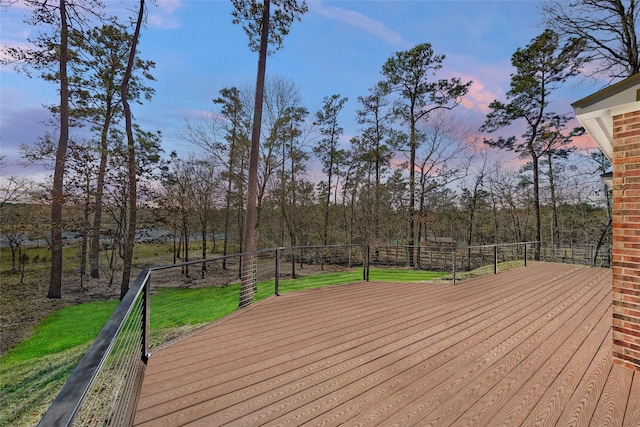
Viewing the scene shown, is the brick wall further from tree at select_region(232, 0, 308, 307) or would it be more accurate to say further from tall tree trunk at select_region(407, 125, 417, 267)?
tall tree trunk at select_region(407, 125, 417, 267)

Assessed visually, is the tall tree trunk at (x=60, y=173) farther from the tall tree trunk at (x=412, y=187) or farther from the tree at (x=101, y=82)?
the tall tree trunk at (x=412, y=187)

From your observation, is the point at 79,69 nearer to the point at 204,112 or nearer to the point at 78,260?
the point at 204,112

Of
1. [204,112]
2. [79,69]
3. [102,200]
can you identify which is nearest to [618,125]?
[204,112]

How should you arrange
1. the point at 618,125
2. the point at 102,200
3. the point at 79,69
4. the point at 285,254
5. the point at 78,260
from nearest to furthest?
1. the point at 618,125
2. the point at 102,200
3. the point at 79,69
4. the point at 78,260
5. the point at 285,254

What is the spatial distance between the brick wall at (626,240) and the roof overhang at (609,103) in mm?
116

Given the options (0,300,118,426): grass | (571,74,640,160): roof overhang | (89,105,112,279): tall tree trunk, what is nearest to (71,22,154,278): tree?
(89,105,112,279): tall tree trunk

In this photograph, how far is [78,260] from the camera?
11.2 meters

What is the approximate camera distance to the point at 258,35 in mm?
6625

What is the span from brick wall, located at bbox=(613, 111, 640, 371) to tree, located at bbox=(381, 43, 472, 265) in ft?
38.0

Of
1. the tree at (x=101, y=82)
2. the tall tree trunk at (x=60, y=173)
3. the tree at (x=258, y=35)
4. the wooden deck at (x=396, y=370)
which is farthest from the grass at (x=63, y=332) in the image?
the wooden deck at (x=396, y=370)

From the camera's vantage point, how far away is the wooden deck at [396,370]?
1.71 meters

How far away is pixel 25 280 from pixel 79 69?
848 centimetres

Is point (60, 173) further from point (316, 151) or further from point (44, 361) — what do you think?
point (316, 151)

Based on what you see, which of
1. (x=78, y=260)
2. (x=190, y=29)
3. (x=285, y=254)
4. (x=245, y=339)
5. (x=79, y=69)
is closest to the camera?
(x=245, y=339)
